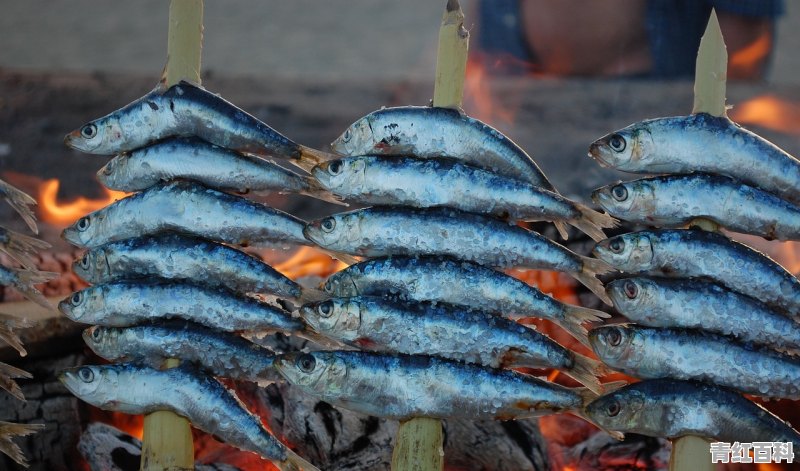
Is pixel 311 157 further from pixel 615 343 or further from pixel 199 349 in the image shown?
pixel 615 343

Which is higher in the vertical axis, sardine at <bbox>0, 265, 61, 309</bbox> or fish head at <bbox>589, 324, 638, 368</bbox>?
sardine at <bbox>0, 265, 61, 309</bbox>

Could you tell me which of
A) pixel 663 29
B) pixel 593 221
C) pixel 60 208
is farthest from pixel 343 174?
pixel 663 29

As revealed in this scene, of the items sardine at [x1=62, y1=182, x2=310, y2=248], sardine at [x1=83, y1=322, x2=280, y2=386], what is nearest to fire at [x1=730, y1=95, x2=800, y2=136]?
sardine at [x1=62, y1=182, x2=310, y2=248]

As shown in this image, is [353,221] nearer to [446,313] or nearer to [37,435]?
[446,313]

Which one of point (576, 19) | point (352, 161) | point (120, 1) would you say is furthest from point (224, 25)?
point (352, 161)

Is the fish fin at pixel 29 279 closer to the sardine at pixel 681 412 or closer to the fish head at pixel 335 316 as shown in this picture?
the fish head at pixel 335 316

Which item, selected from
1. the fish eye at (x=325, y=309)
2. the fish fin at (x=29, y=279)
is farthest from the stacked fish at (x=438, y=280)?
the fish fin at (x=29, y=279)

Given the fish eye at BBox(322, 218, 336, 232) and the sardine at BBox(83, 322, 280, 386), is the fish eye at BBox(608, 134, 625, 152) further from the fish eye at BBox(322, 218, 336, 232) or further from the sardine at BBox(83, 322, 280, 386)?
the sardine at BBox(83, 322, 280, 386)
